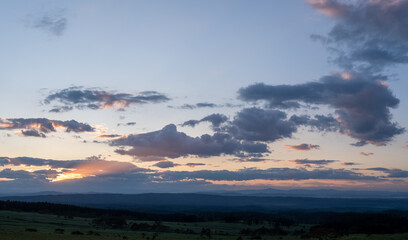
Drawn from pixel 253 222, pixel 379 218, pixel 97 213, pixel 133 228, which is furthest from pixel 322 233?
pixel 97 213

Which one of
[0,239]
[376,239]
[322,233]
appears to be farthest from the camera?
[322,233]

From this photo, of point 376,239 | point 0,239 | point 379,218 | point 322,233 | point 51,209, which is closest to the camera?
point 376,239

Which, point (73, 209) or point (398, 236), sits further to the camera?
point (73, 209)

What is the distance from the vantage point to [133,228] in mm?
112750

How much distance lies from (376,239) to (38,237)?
4442 cm

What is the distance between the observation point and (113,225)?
118 metres

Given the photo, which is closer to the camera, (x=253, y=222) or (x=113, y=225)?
(x=113, y=225)

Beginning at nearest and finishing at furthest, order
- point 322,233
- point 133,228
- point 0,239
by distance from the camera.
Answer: point 0,239 → point 322,233 → point 133,228

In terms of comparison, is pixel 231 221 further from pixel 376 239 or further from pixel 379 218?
pixel 376 239

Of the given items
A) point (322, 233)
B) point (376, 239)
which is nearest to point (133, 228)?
point (322, 233)

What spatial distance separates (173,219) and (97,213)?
115 ft

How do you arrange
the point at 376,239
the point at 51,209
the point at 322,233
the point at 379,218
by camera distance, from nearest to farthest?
1. the point at 376,239
2. the point at 322,233
3. the point at 379,218
4. the point at 51,209

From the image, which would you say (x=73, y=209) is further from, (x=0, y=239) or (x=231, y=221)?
(x=0, y=239)

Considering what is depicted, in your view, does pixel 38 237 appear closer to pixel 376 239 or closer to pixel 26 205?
pixel 376 239
